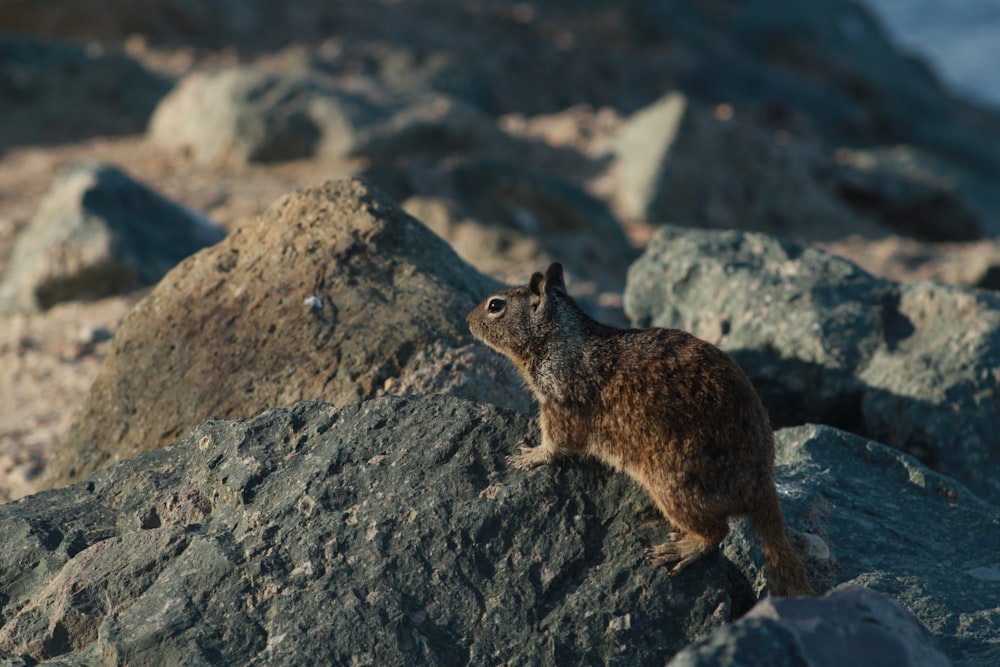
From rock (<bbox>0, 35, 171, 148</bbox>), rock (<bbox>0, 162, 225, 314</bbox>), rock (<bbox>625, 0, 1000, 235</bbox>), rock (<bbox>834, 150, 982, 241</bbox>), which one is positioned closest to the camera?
rock (<bbox>0, 162, 225, 314</bbox>)

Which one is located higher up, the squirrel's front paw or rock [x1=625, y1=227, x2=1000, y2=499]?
rock [x1=625, y1=227, x2=1000, y2=499]

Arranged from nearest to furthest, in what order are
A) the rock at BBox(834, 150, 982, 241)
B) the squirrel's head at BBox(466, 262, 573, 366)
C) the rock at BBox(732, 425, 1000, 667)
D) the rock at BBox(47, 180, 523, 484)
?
1. the rock at BBox(732, 425, 1000, 667)
2. the squirrel's head at BBox(466, 262, 573, 366)
3. the rock at BBox(47, 180, 523, 484)
4. the rock at BBox(834, 150, 982, 241)

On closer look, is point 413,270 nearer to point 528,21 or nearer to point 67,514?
point 67,514

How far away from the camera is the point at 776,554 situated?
388cm

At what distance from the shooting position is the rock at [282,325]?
16.4 feet

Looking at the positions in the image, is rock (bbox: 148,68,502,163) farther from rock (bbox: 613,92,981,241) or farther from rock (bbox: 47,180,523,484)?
rock (bbox: 47,180,523,484)

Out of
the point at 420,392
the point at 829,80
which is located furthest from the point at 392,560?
the point at 829,80

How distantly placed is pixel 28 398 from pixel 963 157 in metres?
15.6

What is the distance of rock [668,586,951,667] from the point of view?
284 cm

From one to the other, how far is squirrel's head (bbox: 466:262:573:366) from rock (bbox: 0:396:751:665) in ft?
1.57

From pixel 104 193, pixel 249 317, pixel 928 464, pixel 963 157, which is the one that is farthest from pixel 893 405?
pixel 963 157

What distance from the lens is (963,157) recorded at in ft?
60.1

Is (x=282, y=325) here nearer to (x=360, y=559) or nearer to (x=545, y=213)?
(x=360, y=559)

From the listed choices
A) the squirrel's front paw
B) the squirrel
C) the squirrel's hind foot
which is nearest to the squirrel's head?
the squirrel
